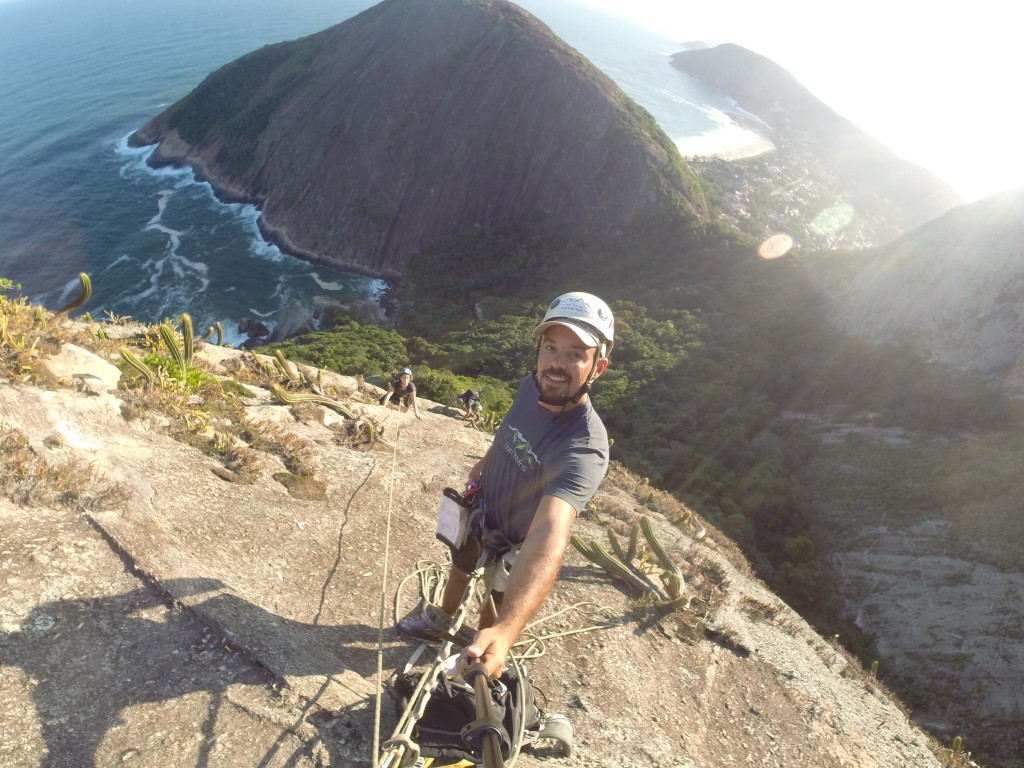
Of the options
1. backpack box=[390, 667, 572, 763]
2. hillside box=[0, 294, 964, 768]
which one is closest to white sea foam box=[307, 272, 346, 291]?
hillside box=[0, 294, 964, 768]

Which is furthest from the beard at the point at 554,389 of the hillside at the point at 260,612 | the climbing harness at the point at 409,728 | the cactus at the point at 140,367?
the cactus at the point at 140,367

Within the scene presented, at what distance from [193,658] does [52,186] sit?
303 ft

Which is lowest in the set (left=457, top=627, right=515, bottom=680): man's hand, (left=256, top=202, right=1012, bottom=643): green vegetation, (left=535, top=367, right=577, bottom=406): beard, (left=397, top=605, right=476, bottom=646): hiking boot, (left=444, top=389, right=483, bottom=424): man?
(left=256, top=202, right=1012, bottom=643): green vegetation

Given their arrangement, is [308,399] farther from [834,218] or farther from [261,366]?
[834,218]

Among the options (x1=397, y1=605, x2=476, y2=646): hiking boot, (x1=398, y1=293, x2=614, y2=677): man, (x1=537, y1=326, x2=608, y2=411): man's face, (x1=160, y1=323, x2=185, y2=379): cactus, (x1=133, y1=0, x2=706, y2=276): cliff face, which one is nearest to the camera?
(x1=398, y1=293, x2=614, y2=677): man

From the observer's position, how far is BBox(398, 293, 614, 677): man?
2.88 metres

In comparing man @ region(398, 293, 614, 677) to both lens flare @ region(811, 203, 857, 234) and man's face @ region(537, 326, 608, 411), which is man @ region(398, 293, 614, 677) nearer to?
man's face @ region(537, 326, 608, 411)

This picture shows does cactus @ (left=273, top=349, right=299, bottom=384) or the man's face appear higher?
the man's face

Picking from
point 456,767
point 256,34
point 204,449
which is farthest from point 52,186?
point 256,34

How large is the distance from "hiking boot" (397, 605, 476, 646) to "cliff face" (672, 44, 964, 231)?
126m

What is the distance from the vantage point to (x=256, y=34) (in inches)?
6437

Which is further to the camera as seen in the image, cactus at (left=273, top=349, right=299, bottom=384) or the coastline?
the coastline

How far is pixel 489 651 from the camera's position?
2.59 meters

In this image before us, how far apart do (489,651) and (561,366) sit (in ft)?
5.28
